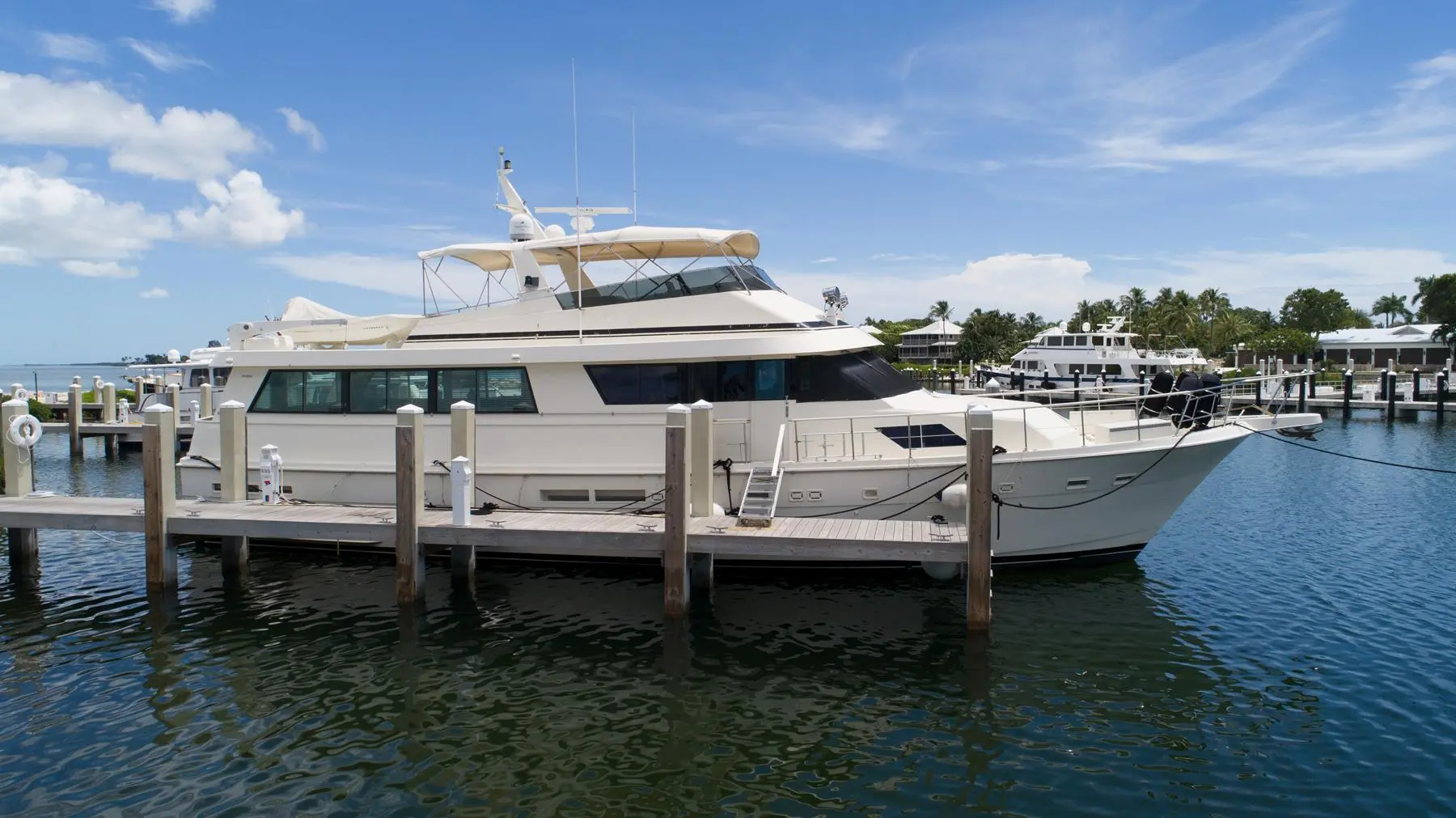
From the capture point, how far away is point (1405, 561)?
1353 cm

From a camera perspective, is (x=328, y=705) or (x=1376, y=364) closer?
(x=328, y=705)

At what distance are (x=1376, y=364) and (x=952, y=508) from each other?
7693 centimetres

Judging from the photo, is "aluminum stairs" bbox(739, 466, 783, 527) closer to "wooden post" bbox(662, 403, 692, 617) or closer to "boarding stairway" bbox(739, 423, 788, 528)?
"boarding stairway" bbox(739, 423, 788, 528)

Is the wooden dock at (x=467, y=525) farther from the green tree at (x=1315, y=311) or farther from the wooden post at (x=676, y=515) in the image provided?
the green tree at (x=1315, y=311)

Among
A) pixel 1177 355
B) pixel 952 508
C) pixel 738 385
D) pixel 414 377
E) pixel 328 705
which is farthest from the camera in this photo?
pixel 1177 355

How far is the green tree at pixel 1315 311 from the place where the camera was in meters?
87.8

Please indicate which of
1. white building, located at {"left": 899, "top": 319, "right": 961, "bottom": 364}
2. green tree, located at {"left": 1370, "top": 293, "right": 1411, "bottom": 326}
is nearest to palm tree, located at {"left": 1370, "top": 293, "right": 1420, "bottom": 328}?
green tree, located at {"left": 1370, "top": 293, "right": 1411, "bottom": 326}

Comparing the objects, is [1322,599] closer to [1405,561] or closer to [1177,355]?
[1405,561]

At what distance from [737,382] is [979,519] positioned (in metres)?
4.19

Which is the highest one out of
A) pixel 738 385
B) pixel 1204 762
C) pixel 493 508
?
pixel 738 385

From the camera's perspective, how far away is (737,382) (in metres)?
12.3

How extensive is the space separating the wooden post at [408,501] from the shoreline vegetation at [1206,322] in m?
41.3

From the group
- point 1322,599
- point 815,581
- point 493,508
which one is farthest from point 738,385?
point 1322,599

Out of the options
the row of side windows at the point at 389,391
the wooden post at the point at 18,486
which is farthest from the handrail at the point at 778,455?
the wooden post at the point at 18,486
